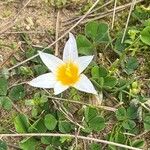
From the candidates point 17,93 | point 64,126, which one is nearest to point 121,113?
point 64,126

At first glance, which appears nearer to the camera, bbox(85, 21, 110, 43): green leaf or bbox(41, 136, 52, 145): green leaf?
bbox(41, 136, 52, 145): green leaf

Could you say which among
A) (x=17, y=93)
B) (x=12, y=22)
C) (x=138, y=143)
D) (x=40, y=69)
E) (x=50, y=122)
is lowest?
(x=138, y=143)

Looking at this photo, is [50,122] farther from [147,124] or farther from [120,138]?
[147,124]

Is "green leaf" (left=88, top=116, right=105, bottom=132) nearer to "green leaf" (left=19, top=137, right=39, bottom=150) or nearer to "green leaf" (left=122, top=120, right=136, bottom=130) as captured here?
"green leaf" (left=122, top=120, right=136, bottom=130)

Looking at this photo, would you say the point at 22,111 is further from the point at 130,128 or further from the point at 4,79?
the point at 130,128

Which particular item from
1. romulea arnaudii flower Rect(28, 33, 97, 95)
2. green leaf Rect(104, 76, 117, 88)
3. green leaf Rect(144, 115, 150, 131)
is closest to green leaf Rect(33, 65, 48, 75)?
romulea arnaudii flower Rect(28, 33, 97, 95)

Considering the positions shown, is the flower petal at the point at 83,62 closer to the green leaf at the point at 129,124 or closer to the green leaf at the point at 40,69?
the green leaf at the point at 40,69
